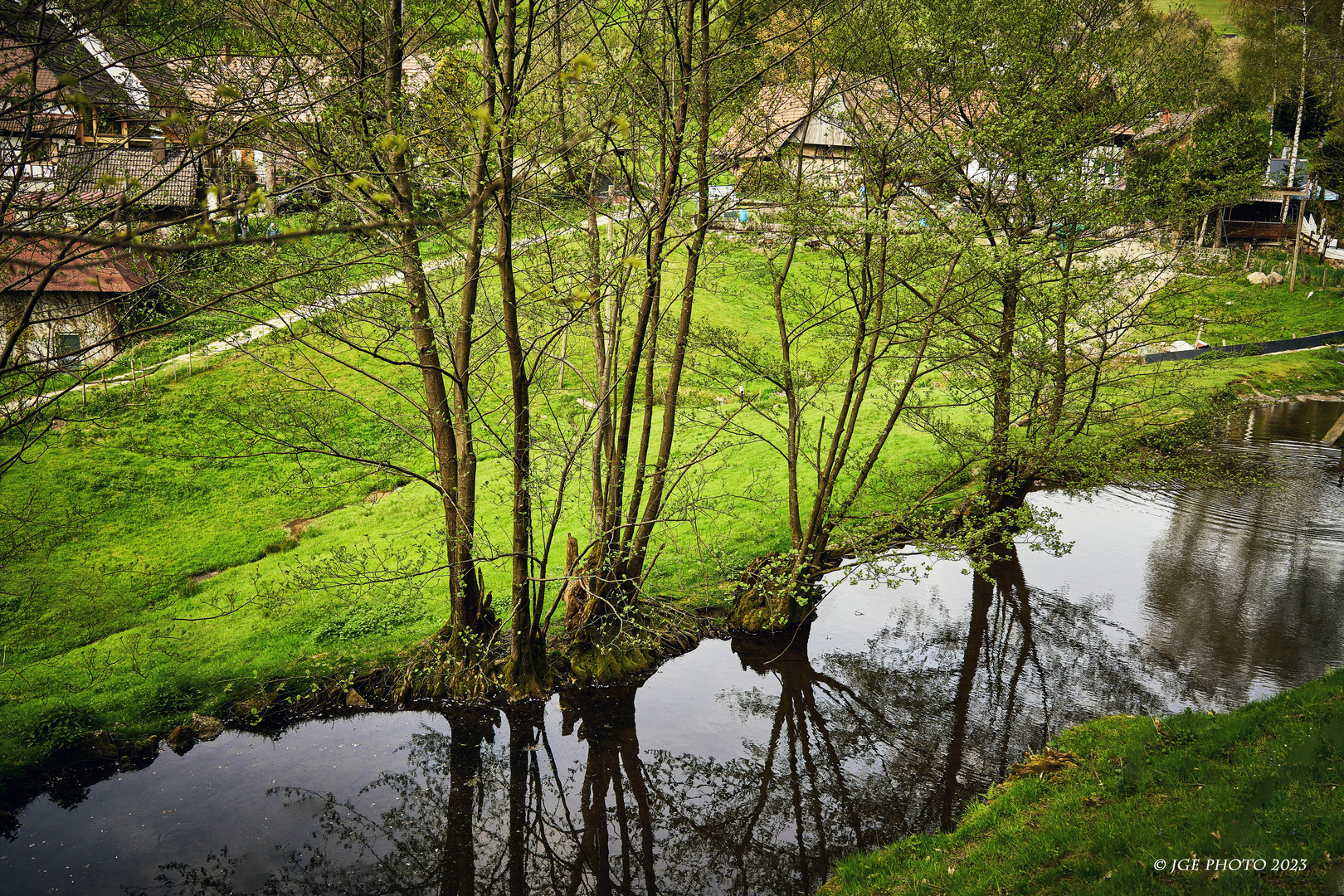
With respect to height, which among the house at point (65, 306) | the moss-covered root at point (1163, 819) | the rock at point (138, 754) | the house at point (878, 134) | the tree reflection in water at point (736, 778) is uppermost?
the house at point (878, 134)

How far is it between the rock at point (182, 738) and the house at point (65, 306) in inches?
204

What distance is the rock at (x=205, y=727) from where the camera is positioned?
11.2 m

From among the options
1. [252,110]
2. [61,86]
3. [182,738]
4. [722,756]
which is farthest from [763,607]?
[61,86]

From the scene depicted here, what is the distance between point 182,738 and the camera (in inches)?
434

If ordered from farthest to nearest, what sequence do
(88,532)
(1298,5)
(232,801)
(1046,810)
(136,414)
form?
1. (1298,5)
2. (136,414)
3. (88,532)
4. (232,801)
5. (1046,810)

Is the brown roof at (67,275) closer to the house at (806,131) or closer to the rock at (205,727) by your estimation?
the rock at (205,727)

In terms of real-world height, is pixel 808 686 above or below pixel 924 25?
below

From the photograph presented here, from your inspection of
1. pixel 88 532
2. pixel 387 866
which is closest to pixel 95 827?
pixel 387 866

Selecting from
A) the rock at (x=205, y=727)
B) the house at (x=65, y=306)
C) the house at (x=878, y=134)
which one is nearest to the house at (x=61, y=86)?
the house at (x=65, y=306)

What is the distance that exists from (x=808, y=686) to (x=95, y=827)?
31.2 feet

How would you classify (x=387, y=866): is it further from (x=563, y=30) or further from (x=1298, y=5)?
(x=1298, y=5)

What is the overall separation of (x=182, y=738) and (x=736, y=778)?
7.61 m

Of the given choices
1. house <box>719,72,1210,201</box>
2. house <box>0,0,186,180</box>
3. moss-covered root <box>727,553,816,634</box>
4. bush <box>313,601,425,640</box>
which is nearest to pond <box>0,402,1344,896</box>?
moss-covered root <box>727,553,816,634</box>

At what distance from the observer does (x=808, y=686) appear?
12641 mm
